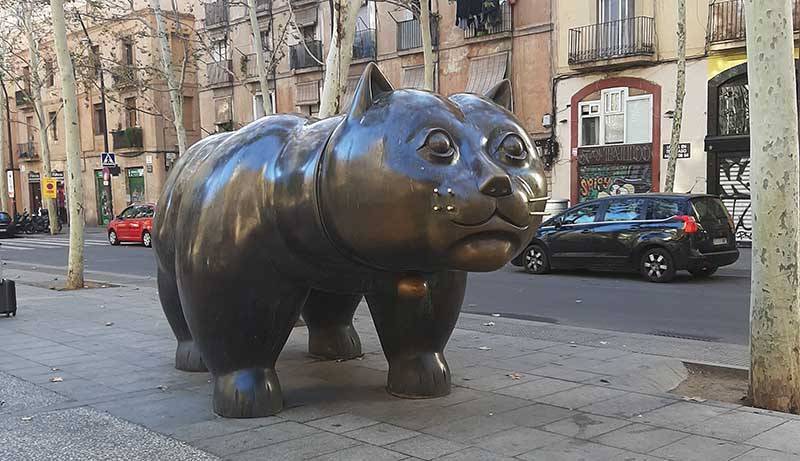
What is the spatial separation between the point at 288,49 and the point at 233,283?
88.9ft

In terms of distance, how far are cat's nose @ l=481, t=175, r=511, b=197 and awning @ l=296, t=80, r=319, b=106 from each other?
26080 mm

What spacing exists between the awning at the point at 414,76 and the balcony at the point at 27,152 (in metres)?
27.5

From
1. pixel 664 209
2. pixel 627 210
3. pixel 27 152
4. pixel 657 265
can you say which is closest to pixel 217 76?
pixel 27 152

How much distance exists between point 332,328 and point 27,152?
43340 millimetres

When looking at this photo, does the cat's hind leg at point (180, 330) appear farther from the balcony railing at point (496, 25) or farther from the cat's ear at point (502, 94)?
the balcony railing at point (496, 25)

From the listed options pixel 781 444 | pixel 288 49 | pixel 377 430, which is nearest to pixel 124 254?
pixel 288 49

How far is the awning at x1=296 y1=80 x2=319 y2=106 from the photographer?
29.1 m

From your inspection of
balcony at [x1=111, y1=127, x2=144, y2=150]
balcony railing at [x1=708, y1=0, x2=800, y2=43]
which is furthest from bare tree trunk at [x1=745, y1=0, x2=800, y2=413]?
balcony at [x1=111, y1=127, x2=144, y2=150]

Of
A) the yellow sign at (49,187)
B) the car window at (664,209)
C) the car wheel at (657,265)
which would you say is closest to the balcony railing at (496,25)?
the car window at (664,209)

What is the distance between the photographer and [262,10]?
29.7m

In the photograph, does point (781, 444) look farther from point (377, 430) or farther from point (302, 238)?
point (302, 238)

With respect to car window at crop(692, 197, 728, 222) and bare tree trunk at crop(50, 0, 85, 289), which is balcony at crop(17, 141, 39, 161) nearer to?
bare tree trunk at crop(50, 0, 85, 289)

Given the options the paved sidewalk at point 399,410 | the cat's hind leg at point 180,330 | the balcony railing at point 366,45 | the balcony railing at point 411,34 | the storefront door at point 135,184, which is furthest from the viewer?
the storefront door at point 135,184

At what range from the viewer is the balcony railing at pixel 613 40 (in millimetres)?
20078
